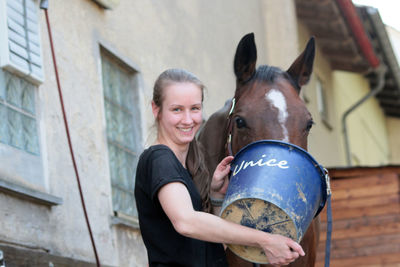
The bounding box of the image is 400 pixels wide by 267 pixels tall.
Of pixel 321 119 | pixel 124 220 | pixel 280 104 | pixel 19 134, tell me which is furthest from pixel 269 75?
pixel 321 119

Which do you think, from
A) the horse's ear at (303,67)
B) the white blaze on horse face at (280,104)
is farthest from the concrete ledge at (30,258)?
the horse's ear at (303,67)

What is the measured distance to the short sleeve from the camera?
3211mm

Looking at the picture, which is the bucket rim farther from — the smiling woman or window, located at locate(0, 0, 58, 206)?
window, located at locate(0, 0, 58, 206)

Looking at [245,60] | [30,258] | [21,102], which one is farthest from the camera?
[21,102]

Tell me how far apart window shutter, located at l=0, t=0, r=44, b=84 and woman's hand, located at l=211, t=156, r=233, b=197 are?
211 centimetres

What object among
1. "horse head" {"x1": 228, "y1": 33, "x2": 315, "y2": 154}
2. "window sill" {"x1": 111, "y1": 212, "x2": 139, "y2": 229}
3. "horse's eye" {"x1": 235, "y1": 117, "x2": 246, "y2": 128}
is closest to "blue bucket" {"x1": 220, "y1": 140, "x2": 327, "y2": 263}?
"horse head" {"x1": 228, "y1": 33, "x2": 315, "y2": 154}

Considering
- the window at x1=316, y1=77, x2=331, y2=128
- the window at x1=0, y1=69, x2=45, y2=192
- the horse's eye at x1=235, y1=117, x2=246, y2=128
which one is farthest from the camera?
the window at x1=316, y1=77, x2=331, y2=128

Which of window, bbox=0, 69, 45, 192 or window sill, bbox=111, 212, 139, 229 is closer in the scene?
window, bbox=0, 69, 45, 192

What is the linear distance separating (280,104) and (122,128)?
362 cm

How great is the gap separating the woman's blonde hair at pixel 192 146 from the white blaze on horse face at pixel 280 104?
0.43 metres

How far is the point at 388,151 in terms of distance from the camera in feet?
96.4

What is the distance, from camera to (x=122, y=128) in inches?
294

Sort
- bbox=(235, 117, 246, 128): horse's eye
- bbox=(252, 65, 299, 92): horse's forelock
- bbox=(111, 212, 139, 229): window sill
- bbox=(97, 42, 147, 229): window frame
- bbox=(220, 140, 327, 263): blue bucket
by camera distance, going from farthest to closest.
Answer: bbox=(97, 42, 147, 229): window frame < bbox=(111, 212, 139, 229): window sill < bbox=(252, 65, 299, 92): horse's forelock < bbox=(235, 117, 246, 128): horse's eye < bbox=(220, 140, 327, 263): blue bucket

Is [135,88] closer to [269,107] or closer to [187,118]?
[269,107]
